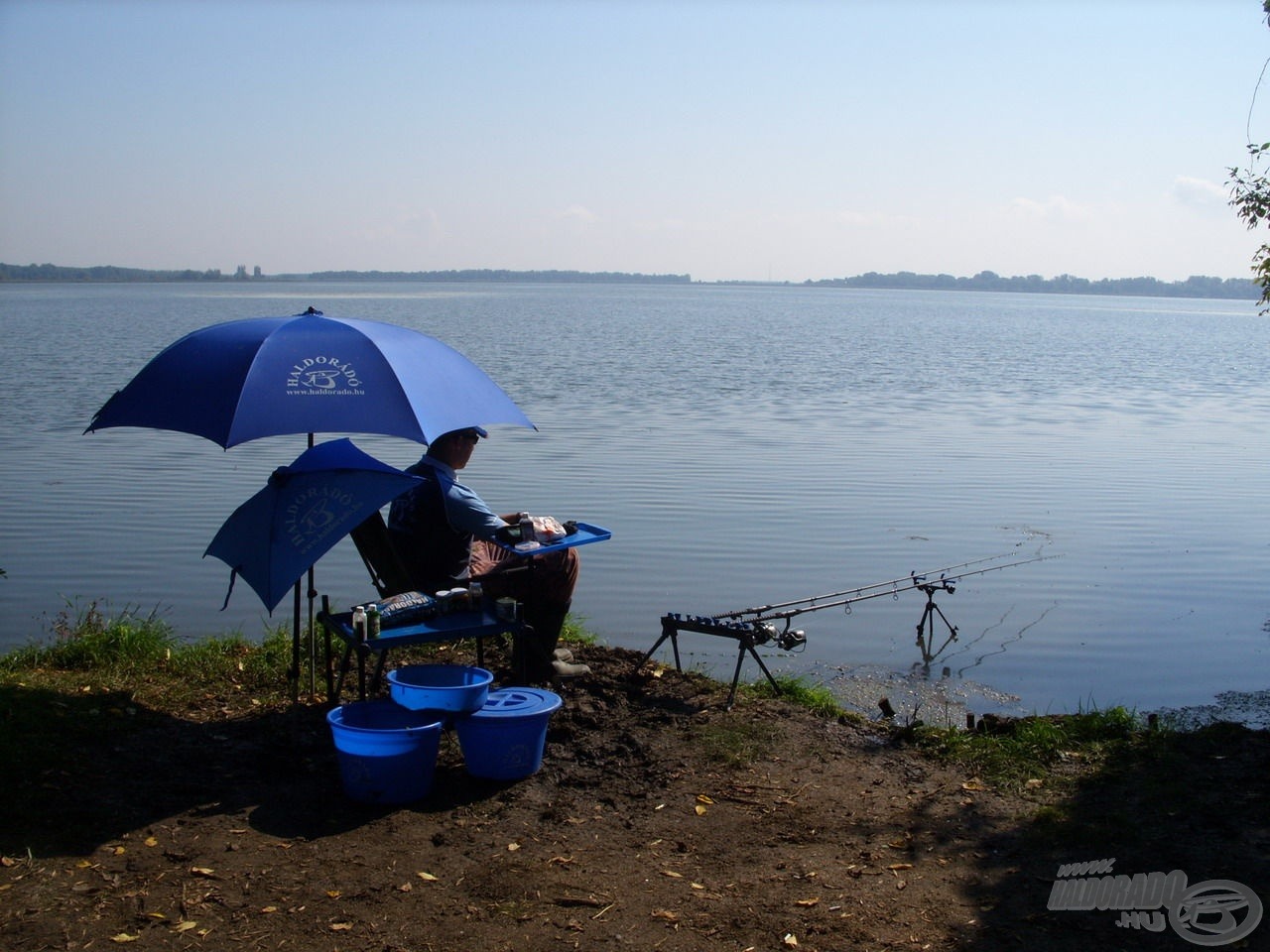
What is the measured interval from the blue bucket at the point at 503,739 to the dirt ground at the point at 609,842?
3.2 inches

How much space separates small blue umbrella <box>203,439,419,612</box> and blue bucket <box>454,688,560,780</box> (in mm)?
946

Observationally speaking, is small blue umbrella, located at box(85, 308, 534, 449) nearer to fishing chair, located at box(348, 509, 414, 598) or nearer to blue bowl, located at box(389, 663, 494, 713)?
fishing chair, located at box(348, 509, 414, 598)

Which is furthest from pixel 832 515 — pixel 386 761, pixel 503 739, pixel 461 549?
pixel 386 761

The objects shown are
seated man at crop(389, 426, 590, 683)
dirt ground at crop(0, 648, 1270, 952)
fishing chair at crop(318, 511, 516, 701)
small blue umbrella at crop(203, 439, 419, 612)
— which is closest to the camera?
dirt ground at crop(0, 648, 1270, 952)

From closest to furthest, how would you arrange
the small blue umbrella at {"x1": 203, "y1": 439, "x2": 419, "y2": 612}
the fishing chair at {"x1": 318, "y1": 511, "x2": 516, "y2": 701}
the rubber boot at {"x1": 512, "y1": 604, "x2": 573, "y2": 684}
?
1. the small blue umbrella at {"x1": 203, "y1": 439, "x2": 419, "y2": 612}
2. the fishing chair at {"x1": 318, "y1": 511, "x2": 516, "y2": 701}
3. the rubber boot at {"x1": 512, "y1": 604, "x2": 573, "y2": 684}

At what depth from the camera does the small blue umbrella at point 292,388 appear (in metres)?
4.97

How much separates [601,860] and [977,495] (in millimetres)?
10032

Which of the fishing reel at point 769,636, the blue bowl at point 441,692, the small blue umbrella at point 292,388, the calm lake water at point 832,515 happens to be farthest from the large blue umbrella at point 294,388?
the calm lake water at point 832,515

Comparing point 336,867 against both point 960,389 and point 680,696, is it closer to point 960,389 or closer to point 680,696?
point 680,696

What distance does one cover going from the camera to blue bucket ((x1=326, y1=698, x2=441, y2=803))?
14.4 ft

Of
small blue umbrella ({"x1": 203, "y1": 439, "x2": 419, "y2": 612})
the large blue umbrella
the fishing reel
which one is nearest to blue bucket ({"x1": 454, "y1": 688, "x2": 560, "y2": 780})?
small blue umbrella ({"x1": 203, "y1": 439, "x2": 419, "y2": 612})

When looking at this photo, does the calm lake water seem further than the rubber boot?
Yes

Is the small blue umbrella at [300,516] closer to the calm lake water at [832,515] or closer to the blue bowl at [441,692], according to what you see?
the blue bowl at [441,692]

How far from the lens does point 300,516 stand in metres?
4.98
